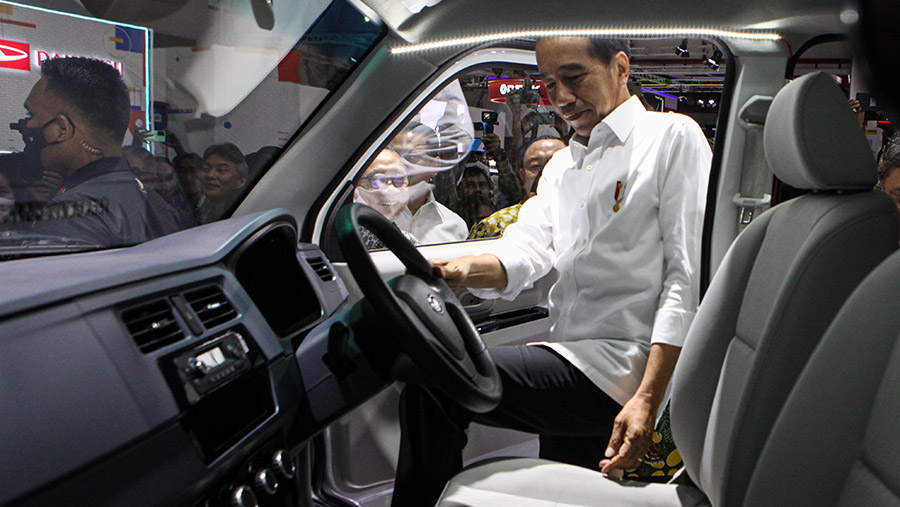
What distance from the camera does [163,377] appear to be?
1.01 metres

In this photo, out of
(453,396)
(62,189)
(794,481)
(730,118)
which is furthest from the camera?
(730,118)

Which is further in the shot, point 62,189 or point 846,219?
point 62,189

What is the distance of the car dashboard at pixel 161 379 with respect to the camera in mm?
837

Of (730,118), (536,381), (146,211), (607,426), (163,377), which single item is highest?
(146,211)

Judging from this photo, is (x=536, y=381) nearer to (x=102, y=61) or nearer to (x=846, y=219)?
(x=846, y=219)

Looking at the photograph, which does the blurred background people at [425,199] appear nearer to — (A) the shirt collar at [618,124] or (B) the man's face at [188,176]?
(B) the man's face at [188,176]

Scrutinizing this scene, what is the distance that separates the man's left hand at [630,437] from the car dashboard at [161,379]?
50 cm

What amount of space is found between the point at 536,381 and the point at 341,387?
1.63 feet

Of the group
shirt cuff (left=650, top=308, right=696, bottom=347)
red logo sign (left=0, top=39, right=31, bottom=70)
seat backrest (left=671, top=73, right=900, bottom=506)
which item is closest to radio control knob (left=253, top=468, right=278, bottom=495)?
seat backrest (left=671, top=73, right=900, bottom=506)

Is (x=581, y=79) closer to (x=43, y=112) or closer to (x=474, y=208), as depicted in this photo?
(x=474, y=208)

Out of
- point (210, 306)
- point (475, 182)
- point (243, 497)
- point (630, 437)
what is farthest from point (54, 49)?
point (630, 437)

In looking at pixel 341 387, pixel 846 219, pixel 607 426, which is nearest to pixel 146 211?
pixel 341 387

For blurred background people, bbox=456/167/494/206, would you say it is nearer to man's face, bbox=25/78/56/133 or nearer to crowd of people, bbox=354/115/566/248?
crowd of people, bbox=354/115/566/248

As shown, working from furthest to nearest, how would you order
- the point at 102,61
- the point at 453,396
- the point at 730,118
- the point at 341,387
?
1. the point at 102,61
2. the point at 730,118
3. the point at 341,387
4. the point at 453,396
